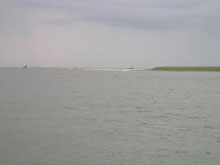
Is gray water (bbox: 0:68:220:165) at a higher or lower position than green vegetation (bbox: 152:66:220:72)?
lower

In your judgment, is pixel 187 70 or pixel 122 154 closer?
pixel 122 154

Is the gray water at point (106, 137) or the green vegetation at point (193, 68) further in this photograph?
the green vegetation at point (193, 68)

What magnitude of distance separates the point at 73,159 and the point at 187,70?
148453 millimetres

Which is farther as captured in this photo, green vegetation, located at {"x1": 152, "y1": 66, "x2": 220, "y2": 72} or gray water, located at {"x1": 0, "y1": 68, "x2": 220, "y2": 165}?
green vegetation, located at {"x1": 152, "y1": 66, "x2": 220, "y2": 72}

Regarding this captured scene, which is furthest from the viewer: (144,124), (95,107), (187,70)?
(187,70)

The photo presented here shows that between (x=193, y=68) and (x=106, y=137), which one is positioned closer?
(x=106, y=137)

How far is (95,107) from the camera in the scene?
25.3 m

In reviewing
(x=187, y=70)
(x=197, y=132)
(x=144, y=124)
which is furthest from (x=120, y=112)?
(x=187, y=70)

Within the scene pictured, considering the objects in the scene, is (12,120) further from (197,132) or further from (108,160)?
(197,132)

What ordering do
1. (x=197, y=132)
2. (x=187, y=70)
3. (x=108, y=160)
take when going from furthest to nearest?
(x=187, y=70), (x=197, y=132), (x=108, y=160)

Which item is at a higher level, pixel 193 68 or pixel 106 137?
pixel 193 68

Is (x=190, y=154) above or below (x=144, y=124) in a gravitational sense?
below

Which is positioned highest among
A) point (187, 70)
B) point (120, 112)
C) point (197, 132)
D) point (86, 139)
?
point (187, 70)

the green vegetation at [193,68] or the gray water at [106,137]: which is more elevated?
the green vegetation at [193,68]
